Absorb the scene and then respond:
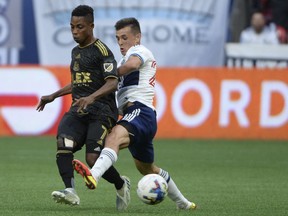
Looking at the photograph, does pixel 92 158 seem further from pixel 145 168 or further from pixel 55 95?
pixel 55 95

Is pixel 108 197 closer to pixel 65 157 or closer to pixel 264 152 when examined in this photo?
pixel 65 157

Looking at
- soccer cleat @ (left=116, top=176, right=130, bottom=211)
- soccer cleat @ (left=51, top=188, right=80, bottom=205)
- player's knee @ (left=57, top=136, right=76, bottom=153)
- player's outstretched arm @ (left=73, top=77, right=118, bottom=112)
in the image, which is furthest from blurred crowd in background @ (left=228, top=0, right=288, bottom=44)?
soccer cleat @ (left=51, top=188, right=80, bottom=205)

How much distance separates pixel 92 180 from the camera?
30.1ft

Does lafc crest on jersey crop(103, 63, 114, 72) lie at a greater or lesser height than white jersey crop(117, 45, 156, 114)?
greater

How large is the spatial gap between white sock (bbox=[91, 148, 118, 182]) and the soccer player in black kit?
0.27 m

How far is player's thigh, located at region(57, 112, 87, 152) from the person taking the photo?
9883 millimetres

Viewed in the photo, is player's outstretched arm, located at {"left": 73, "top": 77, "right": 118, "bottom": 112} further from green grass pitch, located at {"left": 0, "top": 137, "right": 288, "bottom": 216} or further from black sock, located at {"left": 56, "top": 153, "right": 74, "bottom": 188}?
green grass pitch, located at {"left": 0, "top": 137, "right": 288, "bottom": 216}

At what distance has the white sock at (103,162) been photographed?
370 inches

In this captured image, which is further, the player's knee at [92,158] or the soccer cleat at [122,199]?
the soccer cleat at [122,199]

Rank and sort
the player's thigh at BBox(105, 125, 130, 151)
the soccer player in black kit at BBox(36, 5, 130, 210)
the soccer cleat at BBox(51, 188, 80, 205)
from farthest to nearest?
1. the soccer player in black kit at BBox(36, 5, 130, 210)
2. the player's thigh at BBox(105, 125, 130, 151)
3. the soccer cleat at BBox(51, 188, 80, 205)

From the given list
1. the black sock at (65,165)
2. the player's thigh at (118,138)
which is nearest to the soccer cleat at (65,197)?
the black sock at (65,165)

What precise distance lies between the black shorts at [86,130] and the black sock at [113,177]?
335 mm

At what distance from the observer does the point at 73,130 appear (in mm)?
9930

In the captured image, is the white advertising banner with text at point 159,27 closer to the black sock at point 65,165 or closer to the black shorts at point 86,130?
the black shorts at point 86,130
